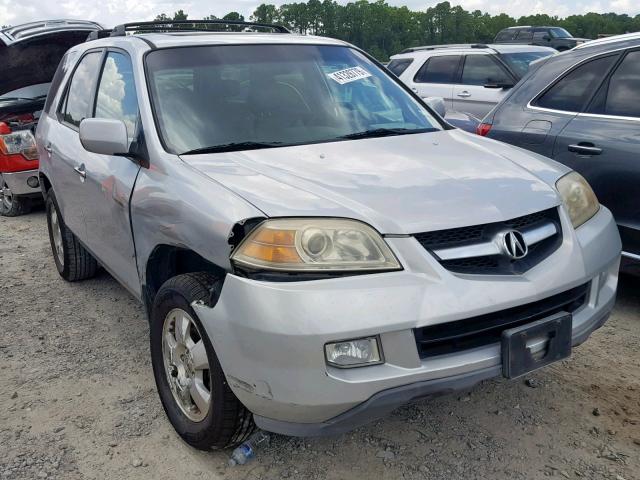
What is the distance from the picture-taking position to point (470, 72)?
359 inches

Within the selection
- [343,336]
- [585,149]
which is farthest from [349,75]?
[343,336]

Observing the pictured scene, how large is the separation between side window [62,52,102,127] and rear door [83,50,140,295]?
0.17 metres

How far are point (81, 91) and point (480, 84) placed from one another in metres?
6.08

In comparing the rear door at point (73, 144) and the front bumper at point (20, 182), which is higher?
the rear door at point (73, 144)

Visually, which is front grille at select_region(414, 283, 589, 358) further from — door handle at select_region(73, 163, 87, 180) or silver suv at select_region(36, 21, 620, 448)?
door handle at select_region(73, 163, 87, 180)

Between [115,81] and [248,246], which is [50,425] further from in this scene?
[115,81]

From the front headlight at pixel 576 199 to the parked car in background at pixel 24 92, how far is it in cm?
550

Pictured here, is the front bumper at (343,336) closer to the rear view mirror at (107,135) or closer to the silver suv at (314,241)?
the silver suv at (314,241)

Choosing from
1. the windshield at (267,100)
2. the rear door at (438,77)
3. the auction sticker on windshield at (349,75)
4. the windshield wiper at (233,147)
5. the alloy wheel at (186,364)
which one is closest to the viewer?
the alloy wheel at (186,364)

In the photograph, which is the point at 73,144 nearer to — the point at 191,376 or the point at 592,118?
the point at 191,376

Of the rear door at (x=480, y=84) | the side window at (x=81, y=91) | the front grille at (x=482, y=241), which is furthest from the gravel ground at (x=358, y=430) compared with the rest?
the rear door at (x=480, y=84)

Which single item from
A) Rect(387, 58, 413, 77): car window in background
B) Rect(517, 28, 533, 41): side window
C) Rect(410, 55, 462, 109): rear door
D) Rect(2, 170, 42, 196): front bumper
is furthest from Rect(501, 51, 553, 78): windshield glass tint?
Rect(517, 28, 533, 41): side window

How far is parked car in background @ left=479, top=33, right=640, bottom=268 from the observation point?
383 centimetres

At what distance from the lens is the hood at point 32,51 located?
7.14 metres
